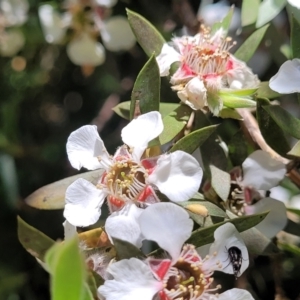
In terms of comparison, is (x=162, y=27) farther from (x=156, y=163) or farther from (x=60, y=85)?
(x=156, y=163)

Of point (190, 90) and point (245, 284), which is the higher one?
point (190, 90)

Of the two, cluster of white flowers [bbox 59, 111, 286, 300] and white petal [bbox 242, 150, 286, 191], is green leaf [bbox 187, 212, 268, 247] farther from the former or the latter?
white petal [bbox 242, 150, 286, 191]

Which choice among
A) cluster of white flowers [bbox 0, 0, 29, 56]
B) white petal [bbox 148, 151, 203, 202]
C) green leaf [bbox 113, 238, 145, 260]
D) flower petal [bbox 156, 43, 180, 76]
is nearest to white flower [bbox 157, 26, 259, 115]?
flower petal [bbox 156, 43, 180, 76]

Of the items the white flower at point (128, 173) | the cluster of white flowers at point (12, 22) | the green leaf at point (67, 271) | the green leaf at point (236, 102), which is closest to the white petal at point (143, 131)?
the white flower at point (128, 173)

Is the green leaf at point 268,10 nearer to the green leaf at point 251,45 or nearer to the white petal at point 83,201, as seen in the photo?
the green leaf at point 251,45

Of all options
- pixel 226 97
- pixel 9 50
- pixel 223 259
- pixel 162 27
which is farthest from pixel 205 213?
pixel 9 50
